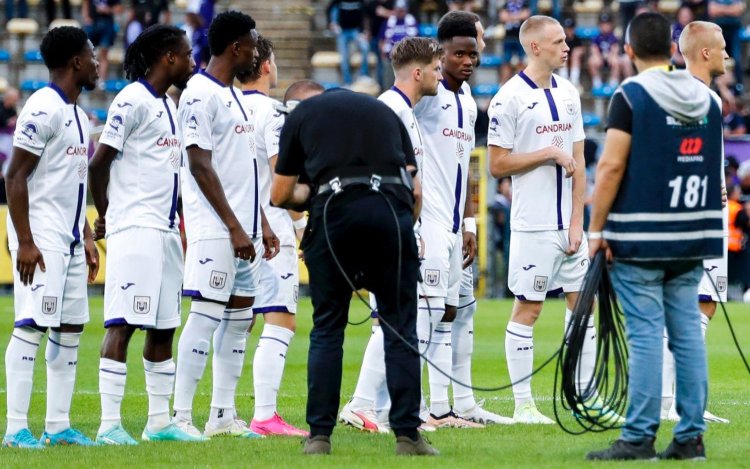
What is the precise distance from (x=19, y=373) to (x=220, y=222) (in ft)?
4.95

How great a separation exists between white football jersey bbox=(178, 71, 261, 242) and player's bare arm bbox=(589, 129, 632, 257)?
2.49 m

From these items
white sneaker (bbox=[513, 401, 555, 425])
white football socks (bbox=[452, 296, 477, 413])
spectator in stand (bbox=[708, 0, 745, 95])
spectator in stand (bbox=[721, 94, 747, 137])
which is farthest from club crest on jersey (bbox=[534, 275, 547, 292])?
spectator in stand (bbox=[708, 0, 745, 95])

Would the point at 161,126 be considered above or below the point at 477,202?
above

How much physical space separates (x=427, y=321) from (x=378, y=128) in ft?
7.18

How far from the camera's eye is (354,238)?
7.73 meters

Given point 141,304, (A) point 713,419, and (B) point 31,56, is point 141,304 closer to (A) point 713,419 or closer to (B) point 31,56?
(A) point 713,419

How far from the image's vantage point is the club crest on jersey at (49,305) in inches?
330

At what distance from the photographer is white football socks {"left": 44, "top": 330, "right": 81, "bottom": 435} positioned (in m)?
8.59

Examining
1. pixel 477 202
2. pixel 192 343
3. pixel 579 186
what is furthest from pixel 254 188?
pixel 477 202

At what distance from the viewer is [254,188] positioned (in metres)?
9.09

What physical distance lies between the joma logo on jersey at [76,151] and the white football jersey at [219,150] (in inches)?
23.8

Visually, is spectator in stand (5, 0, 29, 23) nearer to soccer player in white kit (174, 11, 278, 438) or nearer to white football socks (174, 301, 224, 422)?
soccer player in white kit (174, 11, 278, 438)

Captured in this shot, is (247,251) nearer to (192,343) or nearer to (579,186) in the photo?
(192,343)

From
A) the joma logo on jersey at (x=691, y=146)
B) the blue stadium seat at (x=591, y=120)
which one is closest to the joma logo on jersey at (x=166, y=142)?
the joma logo on jersey at (x=691, y=146)
